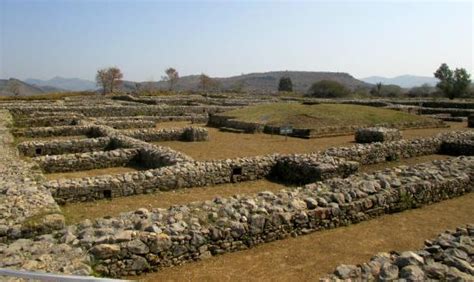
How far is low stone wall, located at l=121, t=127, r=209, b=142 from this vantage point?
1872 cm

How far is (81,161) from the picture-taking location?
13.0 metres

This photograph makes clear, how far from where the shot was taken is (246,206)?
7.30m

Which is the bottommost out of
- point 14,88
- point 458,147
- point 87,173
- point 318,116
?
point 87,173

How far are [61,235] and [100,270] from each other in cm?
96

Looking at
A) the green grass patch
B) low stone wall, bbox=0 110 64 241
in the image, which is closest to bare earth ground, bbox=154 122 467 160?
the green grass patch

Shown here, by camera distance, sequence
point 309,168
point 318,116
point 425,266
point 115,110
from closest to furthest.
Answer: point 425,266 < point 309,168 < point 318,116 < point 115,110

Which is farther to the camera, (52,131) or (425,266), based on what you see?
(52,131)

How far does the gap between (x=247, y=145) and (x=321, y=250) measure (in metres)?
10.9

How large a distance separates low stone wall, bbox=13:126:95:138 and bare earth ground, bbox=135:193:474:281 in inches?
624

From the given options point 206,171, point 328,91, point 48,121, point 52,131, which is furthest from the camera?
point 328,91

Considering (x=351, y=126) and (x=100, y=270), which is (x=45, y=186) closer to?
(x=100, y=270)

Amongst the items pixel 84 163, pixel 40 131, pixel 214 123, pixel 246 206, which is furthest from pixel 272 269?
pixel 214 123

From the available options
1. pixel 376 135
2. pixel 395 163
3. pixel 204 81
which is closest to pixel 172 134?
pixel 376 135

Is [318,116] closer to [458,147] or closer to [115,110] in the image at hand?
[458,147]
